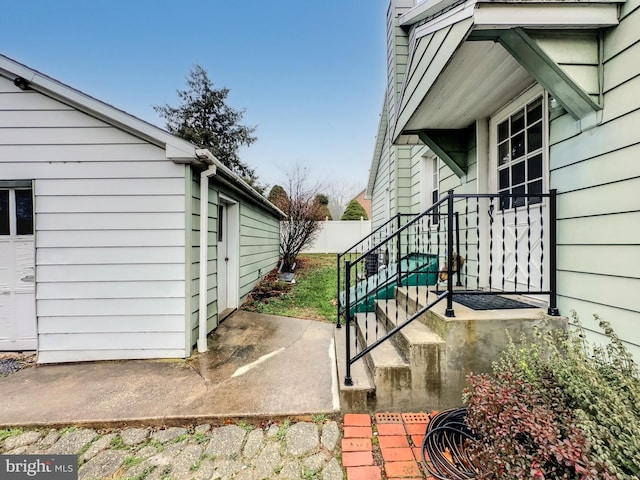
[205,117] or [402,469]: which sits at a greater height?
[205,117]

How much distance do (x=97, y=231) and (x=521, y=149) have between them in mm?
4918

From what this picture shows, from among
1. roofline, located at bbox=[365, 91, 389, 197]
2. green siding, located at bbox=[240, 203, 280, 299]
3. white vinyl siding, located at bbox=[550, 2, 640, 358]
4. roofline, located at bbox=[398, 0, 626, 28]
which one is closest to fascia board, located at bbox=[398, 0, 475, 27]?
roofline, located at bbox=[398, 0, 626, 28]

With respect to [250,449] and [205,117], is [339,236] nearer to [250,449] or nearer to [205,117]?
[205,117]

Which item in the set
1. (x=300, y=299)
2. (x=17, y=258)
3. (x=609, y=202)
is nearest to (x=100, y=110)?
(x=17, y=258)

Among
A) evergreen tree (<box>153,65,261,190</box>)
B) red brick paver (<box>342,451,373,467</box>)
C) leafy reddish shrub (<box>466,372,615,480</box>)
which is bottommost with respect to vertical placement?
red brick paver (<box>342,451,373,467</box>)

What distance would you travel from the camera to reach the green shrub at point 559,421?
→ 1.17 meters

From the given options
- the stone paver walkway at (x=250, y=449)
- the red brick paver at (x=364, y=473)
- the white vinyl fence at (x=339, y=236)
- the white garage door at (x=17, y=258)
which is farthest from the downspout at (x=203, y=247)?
the white vinyl fence at (x=339, y=236)

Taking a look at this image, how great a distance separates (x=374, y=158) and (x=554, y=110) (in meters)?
6.59

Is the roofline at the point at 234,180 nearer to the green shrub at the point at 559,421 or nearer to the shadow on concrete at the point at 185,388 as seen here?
the shadow on concrete at the point at 185,388

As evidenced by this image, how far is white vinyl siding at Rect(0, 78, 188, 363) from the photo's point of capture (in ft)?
11.1

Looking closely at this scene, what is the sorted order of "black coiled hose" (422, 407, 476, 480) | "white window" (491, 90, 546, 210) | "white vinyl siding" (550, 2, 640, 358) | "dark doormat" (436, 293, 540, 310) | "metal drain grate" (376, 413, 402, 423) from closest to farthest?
"black coiled hose" (422, 407, 476, 480), "white vinyl siding" (550, 2, 640, 358), "metal drain grate" (376, 413, 402, 423), "dark doormat" (436, 293, 540, 310), "white window" (491, 90, 546, 210)

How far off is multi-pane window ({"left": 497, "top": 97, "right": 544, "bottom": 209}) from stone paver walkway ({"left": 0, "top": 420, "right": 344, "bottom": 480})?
2.63 metres

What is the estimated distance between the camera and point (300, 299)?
6.27 m

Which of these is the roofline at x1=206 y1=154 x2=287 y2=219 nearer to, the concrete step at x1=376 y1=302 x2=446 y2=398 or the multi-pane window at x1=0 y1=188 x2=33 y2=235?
the multi-pane window at x1=0 y1=188 x2=33 y2=235
